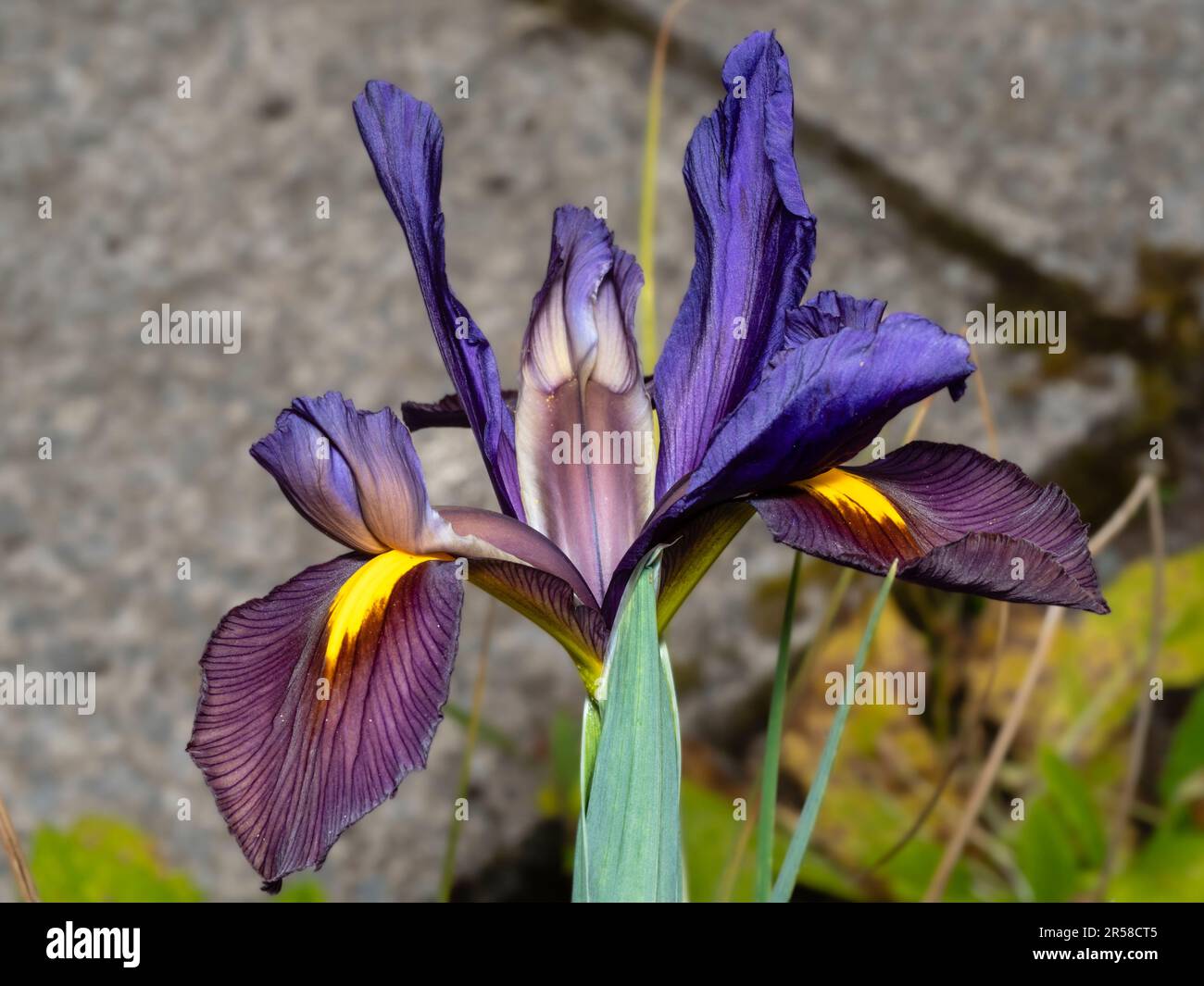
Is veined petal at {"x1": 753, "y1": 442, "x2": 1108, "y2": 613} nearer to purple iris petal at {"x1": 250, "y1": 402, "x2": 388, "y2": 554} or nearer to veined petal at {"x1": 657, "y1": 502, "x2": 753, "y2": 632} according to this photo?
veined petal at {"x1": 657, "y1": 502, "x2": 753, "y2": 632}

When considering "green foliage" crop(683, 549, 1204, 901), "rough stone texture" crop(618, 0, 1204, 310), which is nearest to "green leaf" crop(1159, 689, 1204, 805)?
"green foliage" crop(683, 549, 1204, 901)

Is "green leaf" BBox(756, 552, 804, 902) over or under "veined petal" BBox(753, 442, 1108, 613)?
under

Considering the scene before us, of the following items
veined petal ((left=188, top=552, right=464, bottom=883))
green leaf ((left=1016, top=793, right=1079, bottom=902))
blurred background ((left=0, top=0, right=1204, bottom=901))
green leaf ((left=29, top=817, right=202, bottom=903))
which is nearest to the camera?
veined petal ((left=188, top=552, right=464, bottom=883))

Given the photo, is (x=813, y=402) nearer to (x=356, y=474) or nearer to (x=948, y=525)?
(x=948, y=525)

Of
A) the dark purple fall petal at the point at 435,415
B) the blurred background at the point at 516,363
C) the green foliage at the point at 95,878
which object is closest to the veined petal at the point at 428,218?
the dark purple fall petal at the point at 435,415

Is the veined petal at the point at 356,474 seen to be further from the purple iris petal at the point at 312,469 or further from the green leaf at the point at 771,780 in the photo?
the green leaf at the point at 771,780

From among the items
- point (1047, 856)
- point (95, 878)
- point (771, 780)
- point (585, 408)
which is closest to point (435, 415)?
point (585, 408)

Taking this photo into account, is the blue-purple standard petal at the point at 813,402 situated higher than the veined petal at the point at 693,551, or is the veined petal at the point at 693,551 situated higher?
the blue-purple standard petal at the point at 813,402
